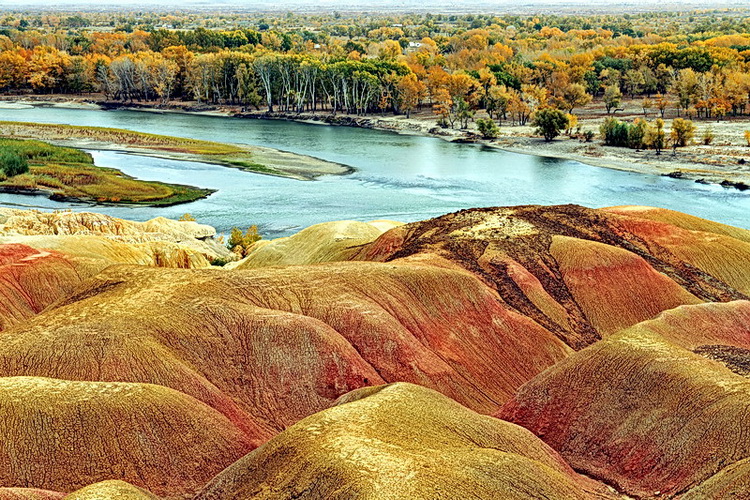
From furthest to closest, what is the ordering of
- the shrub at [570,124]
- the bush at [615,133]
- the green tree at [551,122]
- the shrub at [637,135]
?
the shrub at [570,124] < the green tree at [551,122] < the bush at [615,133] < the shrub at [637,135]

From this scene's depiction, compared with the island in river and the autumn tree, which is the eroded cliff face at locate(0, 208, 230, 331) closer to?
the island in river

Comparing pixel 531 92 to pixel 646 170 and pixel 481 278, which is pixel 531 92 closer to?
pixel 646 170

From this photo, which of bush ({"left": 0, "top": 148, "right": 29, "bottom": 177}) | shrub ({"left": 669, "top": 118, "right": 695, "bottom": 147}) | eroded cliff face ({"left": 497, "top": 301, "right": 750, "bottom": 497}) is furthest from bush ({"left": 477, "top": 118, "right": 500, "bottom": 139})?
eroded cliff face ({"left": 497, "top": 301, "right": 750, "bottom": 497})

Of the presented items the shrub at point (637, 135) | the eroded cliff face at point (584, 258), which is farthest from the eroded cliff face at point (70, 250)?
the shrub at point (637, 135)

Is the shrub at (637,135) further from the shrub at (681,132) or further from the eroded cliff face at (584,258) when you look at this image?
the eroded cliff face at (584,258)

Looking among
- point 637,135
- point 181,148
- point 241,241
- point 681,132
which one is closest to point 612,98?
point 637,135

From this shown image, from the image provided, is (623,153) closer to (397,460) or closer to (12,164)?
(12,164)
